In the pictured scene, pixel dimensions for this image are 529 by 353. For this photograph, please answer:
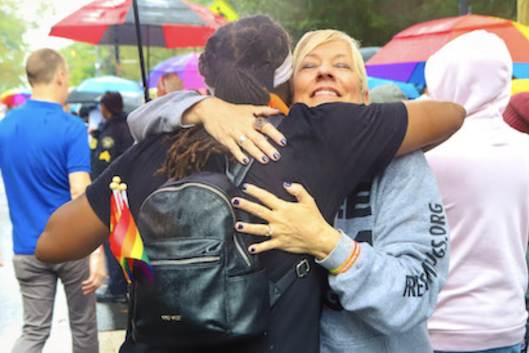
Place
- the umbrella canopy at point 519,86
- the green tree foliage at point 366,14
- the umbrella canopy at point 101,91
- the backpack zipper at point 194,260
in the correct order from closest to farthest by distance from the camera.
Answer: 1. the backpack zipper at point 194,260
2. the umbrella canopy at point 519,86
3. the umbrella canopy at point 101,91
4. the green tree foliage at point 366,14

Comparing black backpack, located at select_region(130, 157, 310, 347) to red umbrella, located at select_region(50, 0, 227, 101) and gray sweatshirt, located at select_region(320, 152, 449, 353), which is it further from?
red umbrella, located at select_region(50, 0, 227, 101)

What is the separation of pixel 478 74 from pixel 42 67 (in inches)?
115

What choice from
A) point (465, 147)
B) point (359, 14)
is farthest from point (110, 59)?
point (465, 147)

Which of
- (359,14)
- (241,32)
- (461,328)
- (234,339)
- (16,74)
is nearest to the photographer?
(234,339)

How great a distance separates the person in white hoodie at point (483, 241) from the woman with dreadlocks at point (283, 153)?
735mm

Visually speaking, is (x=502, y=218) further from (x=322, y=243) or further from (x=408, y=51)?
(x=408, y=51)

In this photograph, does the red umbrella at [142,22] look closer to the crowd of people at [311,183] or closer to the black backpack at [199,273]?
the crowd of people at [311,183]

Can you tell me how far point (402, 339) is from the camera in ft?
6.54

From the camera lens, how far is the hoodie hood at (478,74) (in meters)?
2.82

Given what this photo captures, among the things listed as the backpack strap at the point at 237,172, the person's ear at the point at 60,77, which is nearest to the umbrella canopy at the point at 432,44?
the person's ear at the point at 60,77

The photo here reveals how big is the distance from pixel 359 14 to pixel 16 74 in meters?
37.8

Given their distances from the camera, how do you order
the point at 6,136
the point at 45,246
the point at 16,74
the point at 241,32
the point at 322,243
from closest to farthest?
1. the point at 322,243
2. the point at 241,32
3. the point at 45,246
4. the point at 6,136
5. the point at 16,74

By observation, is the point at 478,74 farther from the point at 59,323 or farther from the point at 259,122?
the point at 59,323

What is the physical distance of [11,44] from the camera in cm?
4694
